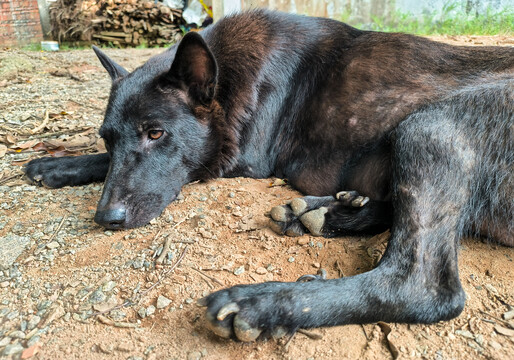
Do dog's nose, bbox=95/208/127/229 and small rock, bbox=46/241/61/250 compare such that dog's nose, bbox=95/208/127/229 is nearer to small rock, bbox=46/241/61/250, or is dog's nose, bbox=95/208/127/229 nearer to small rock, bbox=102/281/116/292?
small rock, bbox=46/241/61/250

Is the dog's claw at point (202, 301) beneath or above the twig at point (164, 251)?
above

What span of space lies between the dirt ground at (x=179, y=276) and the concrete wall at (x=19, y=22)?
6.60 meters

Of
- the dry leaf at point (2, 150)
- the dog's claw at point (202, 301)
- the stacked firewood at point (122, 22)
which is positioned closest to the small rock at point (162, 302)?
the dog's claw at point (202, 301)

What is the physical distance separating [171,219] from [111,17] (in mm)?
7657

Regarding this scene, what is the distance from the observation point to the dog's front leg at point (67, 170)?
3.06 metres

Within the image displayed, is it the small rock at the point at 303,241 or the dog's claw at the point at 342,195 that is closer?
the small rock at the point at 303,241

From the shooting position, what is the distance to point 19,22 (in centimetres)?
858

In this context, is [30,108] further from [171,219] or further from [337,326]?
[337,326]

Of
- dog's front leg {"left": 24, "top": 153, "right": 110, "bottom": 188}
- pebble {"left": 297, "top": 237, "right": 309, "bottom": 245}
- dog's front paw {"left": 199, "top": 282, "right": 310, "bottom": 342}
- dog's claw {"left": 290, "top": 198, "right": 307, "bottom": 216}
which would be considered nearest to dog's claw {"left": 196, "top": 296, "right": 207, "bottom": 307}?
dog's front paw {"left": 199, "top": 282, "right": 310, "bottom": 342}

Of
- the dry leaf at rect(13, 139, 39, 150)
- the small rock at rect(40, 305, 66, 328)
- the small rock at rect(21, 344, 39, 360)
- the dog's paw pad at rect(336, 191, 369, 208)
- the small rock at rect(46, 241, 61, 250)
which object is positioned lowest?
the dry leaf at rect(13, 139, 39, 150)

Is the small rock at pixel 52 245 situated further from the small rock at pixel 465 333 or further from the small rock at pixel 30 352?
the small rock at pixel 465 333

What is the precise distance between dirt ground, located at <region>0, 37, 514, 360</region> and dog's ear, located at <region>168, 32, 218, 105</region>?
2.10 ft

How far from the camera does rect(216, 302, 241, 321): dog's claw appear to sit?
5.49 feet

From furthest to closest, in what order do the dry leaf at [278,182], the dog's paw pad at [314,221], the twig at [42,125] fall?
Answer: the twig at [42,125] < the dry leaf at [278,182] < the dog's paw pad at [314,221]
